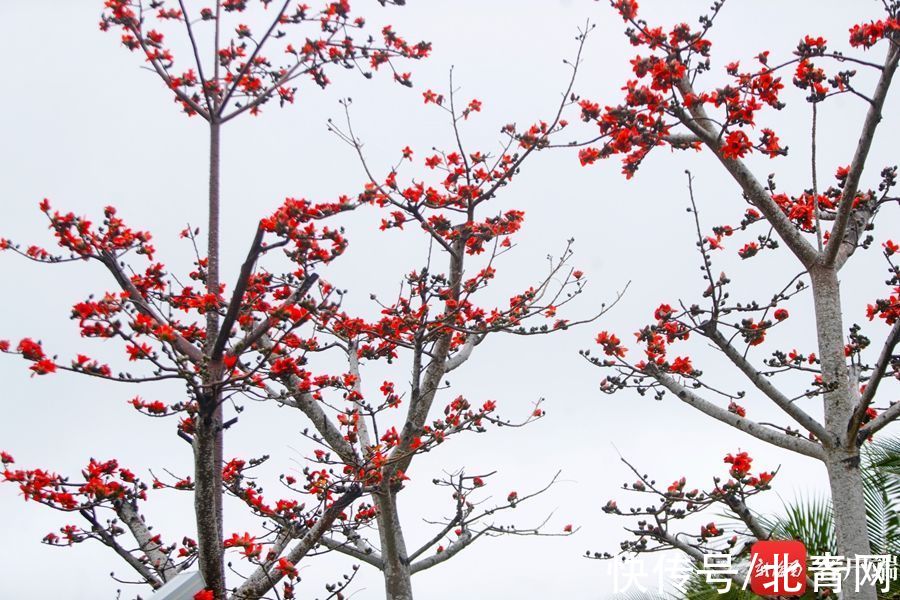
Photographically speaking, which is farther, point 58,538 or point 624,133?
point 624,133

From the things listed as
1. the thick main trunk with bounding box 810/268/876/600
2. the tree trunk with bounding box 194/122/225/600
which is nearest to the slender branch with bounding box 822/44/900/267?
the thick main trunk with bounding box 810/268/876/600

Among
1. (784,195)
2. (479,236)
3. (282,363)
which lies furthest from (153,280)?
(784,195)

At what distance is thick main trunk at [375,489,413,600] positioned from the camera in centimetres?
633

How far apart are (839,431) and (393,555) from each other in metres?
3.41

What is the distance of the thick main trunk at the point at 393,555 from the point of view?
20.8ft

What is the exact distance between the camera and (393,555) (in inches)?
254

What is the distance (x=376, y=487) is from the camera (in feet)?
19.0

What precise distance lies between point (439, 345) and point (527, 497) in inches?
59.5

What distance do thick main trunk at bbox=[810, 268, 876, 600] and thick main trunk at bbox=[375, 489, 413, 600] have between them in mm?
3171

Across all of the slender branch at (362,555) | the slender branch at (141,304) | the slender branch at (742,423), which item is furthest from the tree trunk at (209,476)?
the slender branch at (742,423)

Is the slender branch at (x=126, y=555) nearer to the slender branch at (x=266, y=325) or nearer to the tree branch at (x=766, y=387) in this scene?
the slender branch at (x=266, y=325)

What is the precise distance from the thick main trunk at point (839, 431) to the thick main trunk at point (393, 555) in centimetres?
317

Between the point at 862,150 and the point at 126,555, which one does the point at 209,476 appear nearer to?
the point at 126,555

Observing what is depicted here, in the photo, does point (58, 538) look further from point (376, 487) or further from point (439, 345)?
point (439, 345)
